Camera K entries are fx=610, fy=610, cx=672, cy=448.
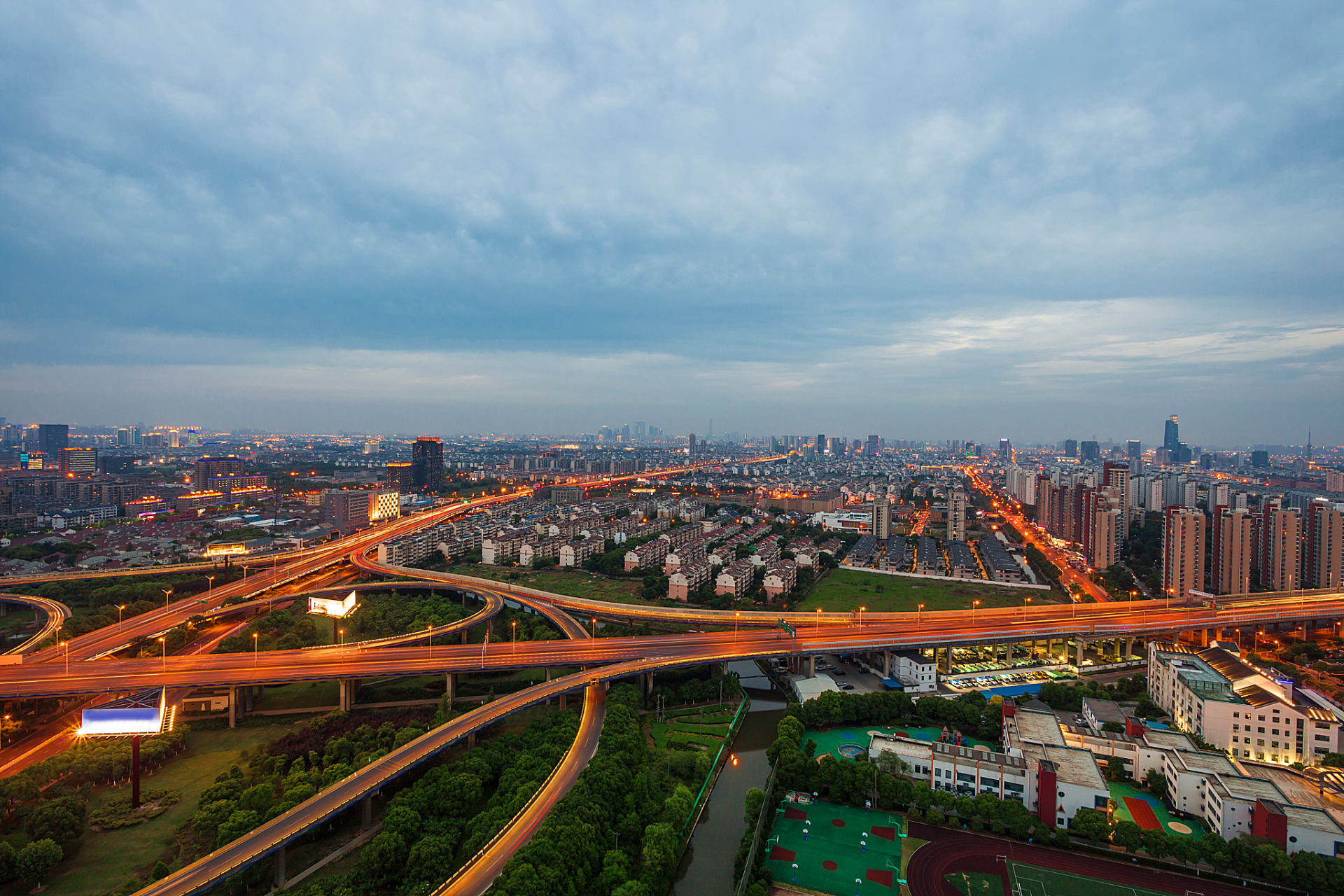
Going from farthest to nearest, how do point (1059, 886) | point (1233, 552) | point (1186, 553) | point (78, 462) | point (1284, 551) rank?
point (78, 462) < point (1284, 551) < point (1233, 552) < point (1186, 553) < point (1059, 886)

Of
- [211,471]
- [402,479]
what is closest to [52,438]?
[211,471]

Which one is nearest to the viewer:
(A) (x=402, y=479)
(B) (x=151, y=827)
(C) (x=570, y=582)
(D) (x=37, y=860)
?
(D) (x=37, y=860)

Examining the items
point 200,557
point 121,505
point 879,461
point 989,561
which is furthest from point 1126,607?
point 879,461

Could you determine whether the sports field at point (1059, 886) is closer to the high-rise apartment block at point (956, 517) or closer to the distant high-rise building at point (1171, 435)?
the high-rise apartment block at point (956, 517)

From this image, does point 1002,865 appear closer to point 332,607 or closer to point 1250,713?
point 1250,713

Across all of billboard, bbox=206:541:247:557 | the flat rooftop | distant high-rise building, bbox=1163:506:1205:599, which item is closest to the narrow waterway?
the flat rooftop

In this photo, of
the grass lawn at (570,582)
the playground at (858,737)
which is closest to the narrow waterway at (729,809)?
the playground at (858,737)
